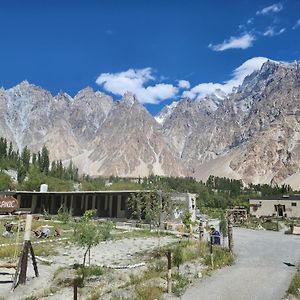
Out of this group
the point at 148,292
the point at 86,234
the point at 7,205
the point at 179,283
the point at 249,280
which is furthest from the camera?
the point at 7,205

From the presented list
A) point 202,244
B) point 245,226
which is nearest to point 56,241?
point 202,244

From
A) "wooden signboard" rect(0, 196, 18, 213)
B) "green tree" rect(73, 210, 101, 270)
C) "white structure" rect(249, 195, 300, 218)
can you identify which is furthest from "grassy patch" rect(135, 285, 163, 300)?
"white structure" rect(249, 195, 300, 218)

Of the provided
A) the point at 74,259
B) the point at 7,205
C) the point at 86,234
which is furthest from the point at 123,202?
the point at 86,234

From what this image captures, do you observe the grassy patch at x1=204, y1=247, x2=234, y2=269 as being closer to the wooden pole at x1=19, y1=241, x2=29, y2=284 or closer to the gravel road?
the gravel road

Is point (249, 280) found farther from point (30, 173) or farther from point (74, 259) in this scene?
point (30, 173)

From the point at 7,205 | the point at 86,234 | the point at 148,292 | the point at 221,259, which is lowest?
the point at 148,292

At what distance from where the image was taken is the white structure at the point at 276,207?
5784 cm

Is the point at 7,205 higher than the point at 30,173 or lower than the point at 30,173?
lower

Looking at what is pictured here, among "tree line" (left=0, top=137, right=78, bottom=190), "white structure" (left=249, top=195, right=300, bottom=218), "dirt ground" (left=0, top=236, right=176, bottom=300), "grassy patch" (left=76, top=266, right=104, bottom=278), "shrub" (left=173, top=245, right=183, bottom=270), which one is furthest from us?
"tree line" (left=0, top=137, right=78, bottom=190)

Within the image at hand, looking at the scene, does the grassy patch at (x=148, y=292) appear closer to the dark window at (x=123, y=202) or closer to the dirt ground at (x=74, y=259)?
the dirt ground at (x=74, y=259)

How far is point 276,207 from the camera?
196 feet

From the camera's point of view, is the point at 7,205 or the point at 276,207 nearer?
the point at 7,205

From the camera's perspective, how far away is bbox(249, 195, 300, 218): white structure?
57844 millimetres

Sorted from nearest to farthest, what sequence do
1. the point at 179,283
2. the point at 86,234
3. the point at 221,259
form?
1. the point at 179,283
2. the point at 86,234
3. the point at 221,259
